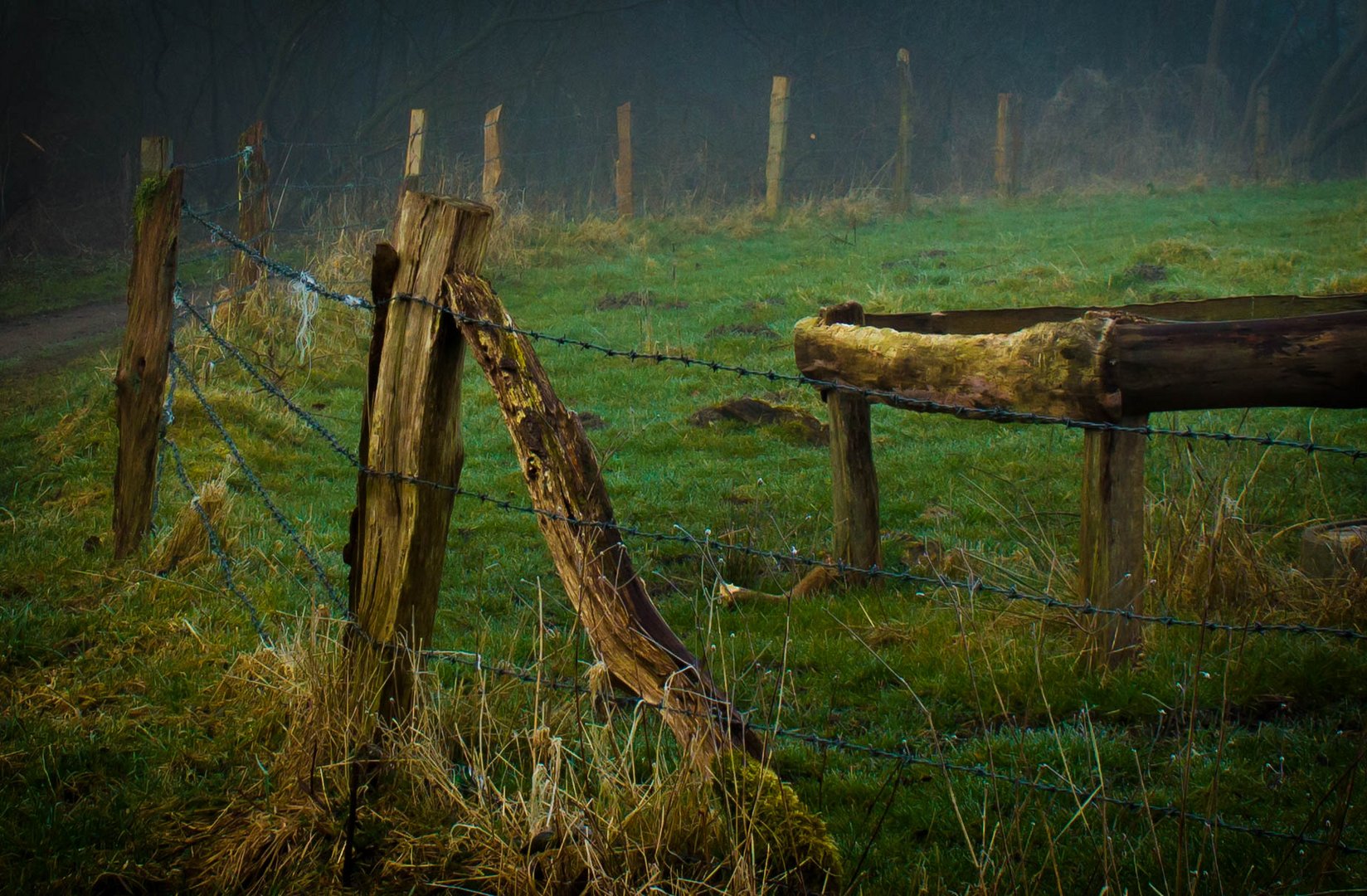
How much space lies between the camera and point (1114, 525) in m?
3.99

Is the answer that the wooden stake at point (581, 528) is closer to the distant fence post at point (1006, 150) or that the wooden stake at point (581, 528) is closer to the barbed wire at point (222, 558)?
the barbed wire at point (222, 558)

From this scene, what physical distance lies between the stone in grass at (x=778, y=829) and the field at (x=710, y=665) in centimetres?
5

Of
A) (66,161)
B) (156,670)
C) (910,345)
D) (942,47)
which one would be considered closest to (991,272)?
(910,345)

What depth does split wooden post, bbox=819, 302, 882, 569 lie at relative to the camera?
17.7 feet

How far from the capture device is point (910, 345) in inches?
178

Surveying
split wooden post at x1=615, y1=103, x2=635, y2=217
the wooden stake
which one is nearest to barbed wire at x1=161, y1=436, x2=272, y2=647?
the wooden stake

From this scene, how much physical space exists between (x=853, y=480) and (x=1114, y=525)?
1.60 metres

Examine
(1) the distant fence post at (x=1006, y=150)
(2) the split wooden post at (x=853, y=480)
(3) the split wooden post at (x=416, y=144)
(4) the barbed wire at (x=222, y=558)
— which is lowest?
(4) the barbed wire at (x=222, y=558)

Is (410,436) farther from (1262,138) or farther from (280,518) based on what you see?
(1262,138)

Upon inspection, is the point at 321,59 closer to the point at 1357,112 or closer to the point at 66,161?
the point at 66,161

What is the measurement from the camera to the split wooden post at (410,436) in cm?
319

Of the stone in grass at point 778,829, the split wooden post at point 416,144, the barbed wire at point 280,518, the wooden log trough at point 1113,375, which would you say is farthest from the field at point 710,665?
the split wooden post at point 416,144

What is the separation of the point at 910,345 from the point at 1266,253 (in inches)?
444

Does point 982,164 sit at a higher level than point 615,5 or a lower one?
lower
